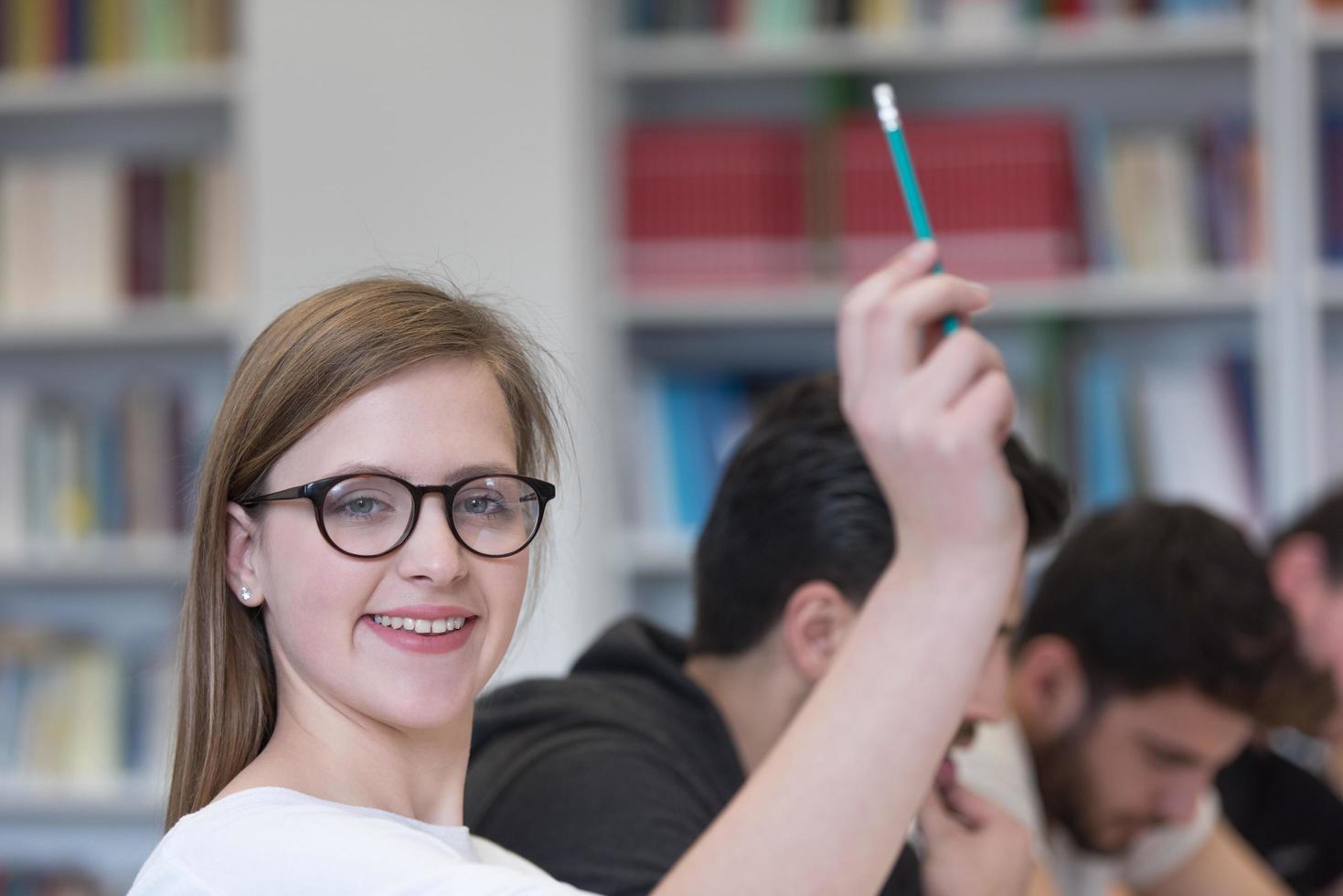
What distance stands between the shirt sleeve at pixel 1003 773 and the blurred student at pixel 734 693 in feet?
1.19

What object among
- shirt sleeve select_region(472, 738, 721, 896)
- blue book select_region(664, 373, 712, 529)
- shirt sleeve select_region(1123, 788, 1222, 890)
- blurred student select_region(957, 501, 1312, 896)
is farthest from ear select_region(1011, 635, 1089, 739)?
blue book select_region(664, 373, 712, 529)

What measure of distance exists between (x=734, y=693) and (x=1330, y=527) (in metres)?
1.45

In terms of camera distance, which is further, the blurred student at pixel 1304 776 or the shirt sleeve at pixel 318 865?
the blurred student at pixel 1304 776

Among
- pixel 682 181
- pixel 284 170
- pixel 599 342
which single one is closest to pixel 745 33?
pixel 682 181

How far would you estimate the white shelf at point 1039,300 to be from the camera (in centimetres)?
296

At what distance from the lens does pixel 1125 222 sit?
9.87ft

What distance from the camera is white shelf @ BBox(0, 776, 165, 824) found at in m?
3.16

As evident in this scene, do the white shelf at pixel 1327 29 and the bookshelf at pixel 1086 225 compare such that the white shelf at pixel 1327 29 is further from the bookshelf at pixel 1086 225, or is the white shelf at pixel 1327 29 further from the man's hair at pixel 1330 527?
the man's hair at pixel 1330 527

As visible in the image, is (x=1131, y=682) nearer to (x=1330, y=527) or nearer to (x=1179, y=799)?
(x=1179, y=799)

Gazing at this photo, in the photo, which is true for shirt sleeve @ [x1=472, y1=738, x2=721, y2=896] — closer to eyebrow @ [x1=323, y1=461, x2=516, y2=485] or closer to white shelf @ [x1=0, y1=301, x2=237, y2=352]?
eyebrow @ [x1=323, y1=461, x2=516, y2=485]

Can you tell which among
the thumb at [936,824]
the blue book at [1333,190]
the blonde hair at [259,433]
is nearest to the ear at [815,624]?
the thumb at [936,824]

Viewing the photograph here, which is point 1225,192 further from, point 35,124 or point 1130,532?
point 35,124

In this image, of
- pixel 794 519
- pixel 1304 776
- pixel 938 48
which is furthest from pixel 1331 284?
pixel 794 519

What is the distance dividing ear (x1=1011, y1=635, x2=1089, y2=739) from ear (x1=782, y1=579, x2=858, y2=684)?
0.72 metres
